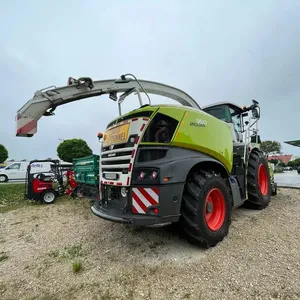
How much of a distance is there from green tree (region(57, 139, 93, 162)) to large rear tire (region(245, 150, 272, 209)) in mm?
27525

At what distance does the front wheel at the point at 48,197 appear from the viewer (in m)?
8.98

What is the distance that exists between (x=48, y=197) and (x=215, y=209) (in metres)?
7.46

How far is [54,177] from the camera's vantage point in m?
9.85

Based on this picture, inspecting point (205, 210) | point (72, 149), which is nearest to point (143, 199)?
point (205, 210)

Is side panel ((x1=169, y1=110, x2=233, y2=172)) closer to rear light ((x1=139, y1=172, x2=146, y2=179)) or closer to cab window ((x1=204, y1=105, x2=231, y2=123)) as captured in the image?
rear light ((x1=139, y1=172, x2=146, y2=179))

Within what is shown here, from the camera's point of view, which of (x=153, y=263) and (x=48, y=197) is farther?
(x=48, y=197)

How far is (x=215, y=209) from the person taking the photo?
381 centimetres

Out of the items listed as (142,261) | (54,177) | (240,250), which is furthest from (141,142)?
(54,177)

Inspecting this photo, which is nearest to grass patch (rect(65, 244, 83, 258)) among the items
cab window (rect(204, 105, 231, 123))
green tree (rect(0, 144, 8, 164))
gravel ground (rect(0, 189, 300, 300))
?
gravel ground (rect(0, 189, 300, 300))

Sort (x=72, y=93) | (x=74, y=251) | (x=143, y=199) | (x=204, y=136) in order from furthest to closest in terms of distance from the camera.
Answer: (x=72, y=93) → (x=74, y=251) → (x=204, y=136) → (x=143, y=199)

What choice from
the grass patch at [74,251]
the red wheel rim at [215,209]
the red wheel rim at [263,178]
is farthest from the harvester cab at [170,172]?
the red wheel rim at [263,178]

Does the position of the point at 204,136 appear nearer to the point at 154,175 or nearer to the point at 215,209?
the point at 154,175

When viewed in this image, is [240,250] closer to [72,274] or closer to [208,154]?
[208,154]

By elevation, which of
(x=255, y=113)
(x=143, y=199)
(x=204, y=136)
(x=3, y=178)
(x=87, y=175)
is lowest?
(x=3, y=178)
